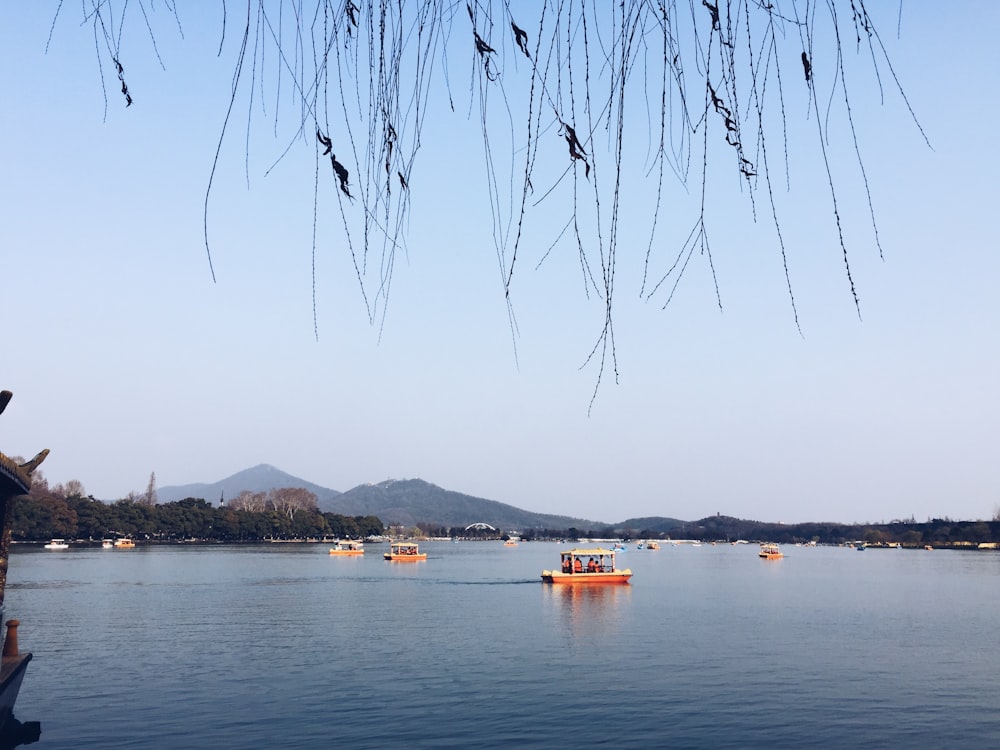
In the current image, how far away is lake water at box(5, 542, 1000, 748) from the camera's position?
839 inches

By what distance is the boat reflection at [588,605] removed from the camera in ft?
140

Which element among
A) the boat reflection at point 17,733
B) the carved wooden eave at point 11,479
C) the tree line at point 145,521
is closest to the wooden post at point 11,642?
the boat reflection at point 17,733

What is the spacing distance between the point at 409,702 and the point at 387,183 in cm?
2429

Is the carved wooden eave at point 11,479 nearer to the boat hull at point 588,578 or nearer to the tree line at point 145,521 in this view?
the boat hull at point 588,578

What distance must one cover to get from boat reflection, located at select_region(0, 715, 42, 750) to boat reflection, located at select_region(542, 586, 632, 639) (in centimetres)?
2383

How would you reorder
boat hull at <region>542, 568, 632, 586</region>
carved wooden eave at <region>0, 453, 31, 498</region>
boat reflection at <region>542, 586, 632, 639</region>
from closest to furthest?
carved wooden eave at <region>0, 453, 31, 498</region> < boat reflection at <region>542, 586, 632, 639</region> < boat hull at <region>542, 568, 632, 586</region>

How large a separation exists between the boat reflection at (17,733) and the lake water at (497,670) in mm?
298

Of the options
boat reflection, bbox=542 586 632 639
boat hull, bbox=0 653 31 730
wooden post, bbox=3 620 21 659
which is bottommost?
boat reflection, bbox=542 586 632 639

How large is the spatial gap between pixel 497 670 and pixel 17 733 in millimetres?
15115

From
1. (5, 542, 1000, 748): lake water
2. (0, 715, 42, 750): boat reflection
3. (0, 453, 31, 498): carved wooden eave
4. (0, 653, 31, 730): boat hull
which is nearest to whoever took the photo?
(0, 453, 31, 498): carved wooden eave

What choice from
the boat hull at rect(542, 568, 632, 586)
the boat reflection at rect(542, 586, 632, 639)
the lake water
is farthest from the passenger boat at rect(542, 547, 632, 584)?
the lake water

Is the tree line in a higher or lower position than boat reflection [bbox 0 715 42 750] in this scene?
higher

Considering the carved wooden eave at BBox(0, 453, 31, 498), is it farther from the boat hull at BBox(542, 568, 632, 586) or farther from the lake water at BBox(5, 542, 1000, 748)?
the boat hull at BBox(542, 568, 632, 586)

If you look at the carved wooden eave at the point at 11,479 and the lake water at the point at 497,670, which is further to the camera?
the lake water at the point at 497,670
